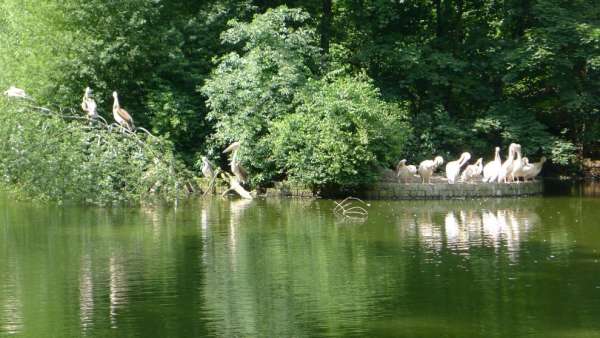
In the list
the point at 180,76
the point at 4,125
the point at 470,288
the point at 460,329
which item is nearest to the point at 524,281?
the point at 470,288

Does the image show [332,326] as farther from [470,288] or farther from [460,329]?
[470,288]

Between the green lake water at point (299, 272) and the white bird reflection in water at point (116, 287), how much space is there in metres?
0.03

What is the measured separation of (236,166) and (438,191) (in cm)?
614

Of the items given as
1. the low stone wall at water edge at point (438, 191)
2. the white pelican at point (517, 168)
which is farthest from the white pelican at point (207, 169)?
the white pelican at point (517, 168)

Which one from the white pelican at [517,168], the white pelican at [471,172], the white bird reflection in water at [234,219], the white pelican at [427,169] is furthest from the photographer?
the white pelican at [517,168]

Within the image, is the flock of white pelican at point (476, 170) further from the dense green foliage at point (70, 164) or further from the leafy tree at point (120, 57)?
the dense green foliage at point (70, 164)

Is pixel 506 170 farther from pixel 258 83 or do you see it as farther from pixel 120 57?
pixel 120 57

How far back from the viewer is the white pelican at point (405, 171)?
31625mm

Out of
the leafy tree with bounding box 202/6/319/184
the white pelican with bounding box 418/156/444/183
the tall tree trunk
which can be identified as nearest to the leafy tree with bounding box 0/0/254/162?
the leafy tree with bounding box 202/6/319/184

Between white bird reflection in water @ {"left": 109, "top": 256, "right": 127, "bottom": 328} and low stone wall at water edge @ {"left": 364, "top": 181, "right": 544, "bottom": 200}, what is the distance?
12.7m

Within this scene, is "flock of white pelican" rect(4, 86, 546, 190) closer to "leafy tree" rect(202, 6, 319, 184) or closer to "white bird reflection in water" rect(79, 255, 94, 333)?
"leafy tree" rect(202, 6, 319, 184)

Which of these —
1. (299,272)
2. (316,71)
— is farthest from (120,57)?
(299,272)

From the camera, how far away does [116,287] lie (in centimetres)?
1723

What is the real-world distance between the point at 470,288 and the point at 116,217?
1201cm
